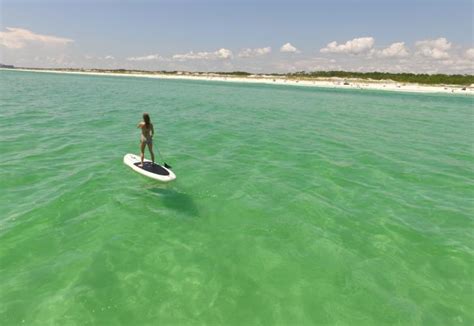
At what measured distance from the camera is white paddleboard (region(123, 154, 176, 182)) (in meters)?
12.1

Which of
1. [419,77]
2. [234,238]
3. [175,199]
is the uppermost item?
[419,77]

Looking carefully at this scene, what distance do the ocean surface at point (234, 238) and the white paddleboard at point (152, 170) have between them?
1.53 feet

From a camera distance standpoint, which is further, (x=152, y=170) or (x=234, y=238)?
(x=152, y=170)

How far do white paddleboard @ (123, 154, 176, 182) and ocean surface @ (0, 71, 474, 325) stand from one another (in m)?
0.47

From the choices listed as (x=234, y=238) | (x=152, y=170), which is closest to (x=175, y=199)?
(x=152, y=170)

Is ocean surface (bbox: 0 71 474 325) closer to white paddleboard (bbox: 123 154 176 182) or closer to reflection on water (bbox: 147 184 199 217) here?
reflection on water (bbox: 147 184 199 217)

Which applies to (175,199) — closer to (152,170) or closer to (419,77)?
(152,170)

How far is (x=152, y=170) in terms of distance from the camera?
42.0 feet

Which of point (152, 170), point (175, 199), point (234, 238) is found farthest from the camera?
point (152, 170)

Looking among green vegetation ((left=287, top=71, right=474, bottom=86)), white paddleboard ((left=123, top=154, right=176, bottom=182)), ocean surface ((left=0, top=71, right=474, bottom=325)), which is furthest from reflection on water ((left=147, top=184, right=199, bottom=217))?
green vegetation ((left=287, top=71, right=474, bottom=86))

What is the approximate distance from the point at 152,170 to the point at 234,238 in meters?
5.56

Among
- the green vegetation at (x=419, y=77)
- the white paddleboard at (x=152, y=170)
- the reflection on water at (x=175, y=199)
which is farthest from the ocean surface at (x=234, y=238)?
the green vegetation at (x=419, y=77)

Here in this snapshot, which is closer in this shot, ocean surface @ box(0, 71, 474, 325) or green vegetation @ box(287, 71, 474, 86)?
ocean surface @ box(0, 71, 474, 325)

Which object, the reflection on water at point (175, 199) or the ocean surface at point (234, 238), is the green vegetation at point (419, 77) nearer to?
the ocean surface at point (234, 238)
